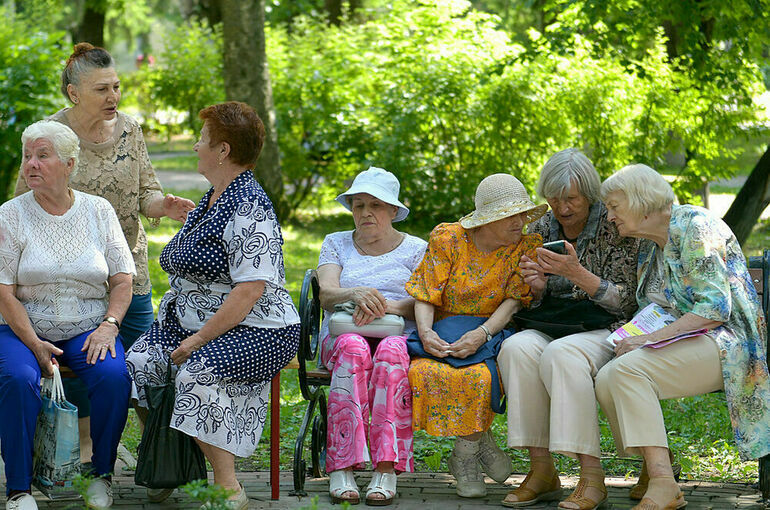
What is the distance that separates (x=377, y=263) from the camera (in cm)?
455

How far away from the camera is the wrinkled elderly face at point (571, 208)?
4.24 meters

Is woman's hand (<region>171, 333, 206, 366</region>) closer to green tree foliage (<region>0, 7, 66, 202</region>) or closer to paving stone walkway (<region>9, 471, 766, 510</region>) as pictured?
paving stone walkway (<region>9, 471, 766, 510</region>)

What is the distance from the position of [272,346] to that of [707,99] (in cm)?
677

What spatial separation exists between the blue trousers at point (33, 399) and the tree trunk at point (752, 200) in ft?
15.5

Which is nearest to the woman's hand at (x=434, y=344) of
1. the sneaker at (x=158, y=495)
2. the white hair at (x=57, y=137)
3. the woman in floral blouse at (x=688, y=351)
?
the woman in floral blouse at (x=688, y=351)

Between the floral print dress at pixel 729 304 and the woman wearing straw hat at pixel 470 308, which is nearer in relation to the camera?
the floral print dress at pixel 729 304

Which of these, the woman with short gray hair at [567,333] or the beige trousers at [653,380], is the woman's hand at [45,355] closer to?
the woman with short gray hair at [567,333]

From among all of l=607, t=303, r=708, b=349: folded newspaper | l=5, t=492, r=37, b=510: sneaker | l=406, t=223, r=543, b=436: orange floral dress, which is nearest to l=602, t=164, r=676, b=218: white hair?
l=607, t=303, r=708, b=349: folded newspaper

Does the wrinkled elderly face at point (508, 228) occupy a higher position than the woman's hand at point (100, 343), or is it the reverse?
the wrinkled elderly face at point (508, 228)

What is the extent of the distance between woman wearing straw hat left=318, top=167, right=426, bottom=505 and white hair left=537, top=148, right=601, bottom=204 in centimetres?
71

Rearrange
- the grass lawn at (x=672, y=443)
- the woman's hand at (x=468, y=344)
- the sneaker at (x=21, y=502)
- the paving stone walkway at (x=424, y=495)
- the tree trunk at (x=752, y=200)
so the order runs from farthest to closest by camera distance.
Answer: the tree trunk at (x=752, y=200) → the grass lawn at (x=672, y=443) → the woman's hand at (x=468, y=344) → the paving stone walkway at (x=424, y=495) → the sneaker at (x=21, y=502)

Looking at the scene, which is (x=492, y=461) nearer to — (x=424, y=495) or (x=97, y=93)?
(x=424, y=495)

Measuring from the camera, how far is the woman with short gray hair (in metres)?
3.86

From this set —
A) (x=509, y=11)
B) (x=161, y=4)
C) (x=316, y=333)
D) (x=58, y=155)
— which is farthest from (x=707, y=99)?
(x=161, y=4)
